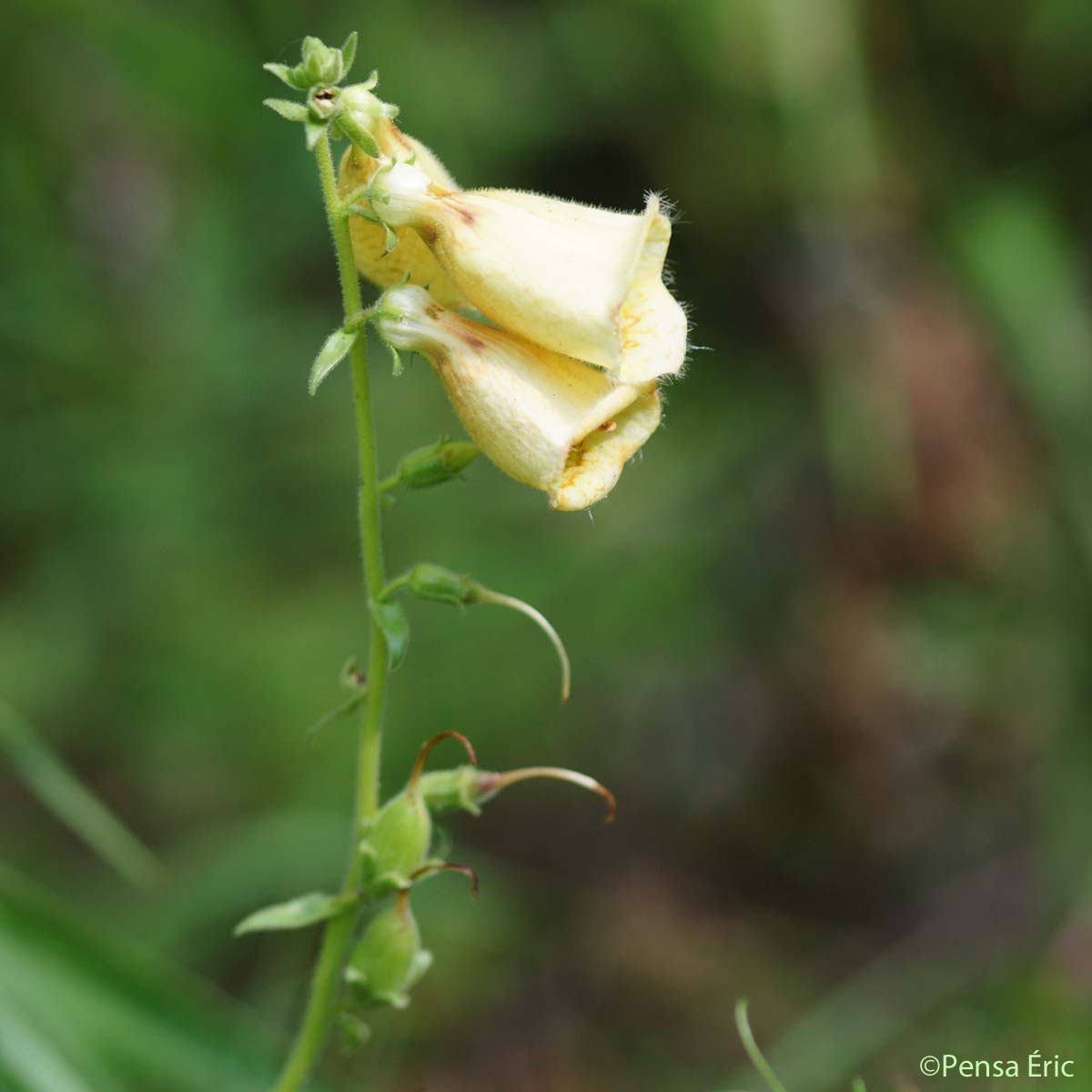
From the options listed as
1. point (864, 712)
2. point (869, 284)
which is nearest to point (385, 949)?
point (864, 712)

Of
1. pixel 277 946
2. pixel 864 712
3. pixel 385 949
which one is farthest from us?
pixel 864 712

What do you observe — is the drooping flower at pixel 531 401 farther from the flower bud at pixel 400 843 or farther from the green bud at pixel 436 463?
the flower bud at pixel 400 843

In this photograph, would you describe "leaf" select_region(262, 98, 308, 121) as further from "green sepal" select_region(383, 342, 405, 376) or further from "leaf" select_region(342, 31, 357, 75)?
"green sepal" select_region(383, 342, 405, 376)

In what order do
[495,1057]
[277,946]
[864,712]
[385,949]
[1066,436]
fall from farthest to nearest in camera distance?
[864,712] < [1066,436] < [495,1057] < [277,946] < [385,949]

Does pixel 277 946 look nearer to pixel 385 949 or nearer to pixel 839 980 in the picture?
pixel 839 980

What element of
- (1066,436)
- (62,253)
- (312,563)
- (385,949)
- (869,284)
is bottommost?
(385,949)

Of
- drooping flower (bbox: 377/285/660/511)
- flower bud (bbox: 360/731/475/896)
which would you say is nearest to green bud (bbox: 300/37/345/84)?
drooping flower (bbox: 377/285/660/511)

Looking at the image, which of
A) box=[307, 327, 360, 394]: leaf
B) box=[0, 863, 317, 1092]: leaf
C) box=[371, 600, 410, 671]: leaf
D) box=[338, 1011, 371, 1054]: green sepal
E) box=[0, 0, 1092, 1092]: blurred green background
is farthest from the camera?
box=[0, 0, 1092, 1092]: blurred green background

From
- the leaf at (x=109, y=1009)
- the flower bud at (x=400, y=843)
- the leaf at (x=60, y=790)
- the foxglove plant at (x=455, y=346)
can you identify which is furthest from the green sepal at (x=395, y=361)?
the leaf at (x=109, y=1009)
